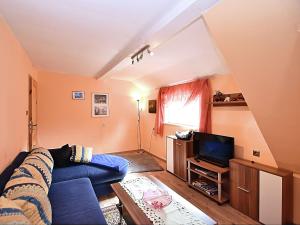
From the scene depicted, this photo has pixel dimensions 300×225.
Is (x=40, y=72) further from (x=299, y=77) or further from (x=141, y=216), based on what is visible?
(x=299, y=77)

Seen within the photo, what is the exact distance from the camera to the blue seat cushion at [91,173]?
2.28 metres

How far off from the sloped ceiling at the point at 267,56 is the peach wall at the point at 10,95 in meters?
2.06

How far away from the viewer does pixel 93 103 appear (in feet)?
15.0

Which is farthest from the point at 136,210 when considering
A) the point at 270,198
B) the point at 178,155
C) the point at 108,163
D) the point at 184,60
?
the point at 184,60

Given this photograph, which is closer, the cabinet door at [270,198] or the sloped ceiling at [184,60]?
the cabinet door at [270,198]

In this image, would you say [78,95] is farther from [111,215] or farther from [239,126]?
[239,126]

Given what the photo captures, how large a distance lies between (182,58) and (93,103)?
9.04 ft

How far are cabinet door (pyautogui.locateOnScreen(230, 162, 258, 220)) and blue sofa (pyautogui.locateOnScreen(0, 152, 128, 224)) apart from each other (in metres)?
1.52

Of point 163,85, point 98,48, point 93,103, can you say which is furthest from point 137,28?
point 93,103

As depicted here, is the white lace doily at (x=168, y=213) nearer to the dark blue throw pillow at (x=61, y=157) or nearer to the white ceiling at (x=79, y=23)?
the dark blue throw pillow at (x=61, y=157)

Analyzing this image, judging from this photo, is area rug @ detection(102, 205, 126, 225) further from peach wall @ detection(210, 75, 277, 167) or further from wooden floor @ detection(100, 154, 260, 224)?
peach wall @ detection(210, 75, 277, 167)

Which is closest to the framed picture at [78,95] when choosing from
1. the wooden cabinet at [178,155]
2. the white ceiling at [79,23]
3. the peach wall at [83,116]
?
the peach wall at [83,116]

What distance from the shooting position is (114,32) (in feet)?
6.63

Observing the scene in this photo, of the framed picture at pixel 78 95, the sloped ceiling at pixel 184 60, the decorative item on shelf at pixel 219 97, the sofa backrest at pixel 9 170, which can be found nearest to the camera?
the sofa backrest at pixel 9 170
